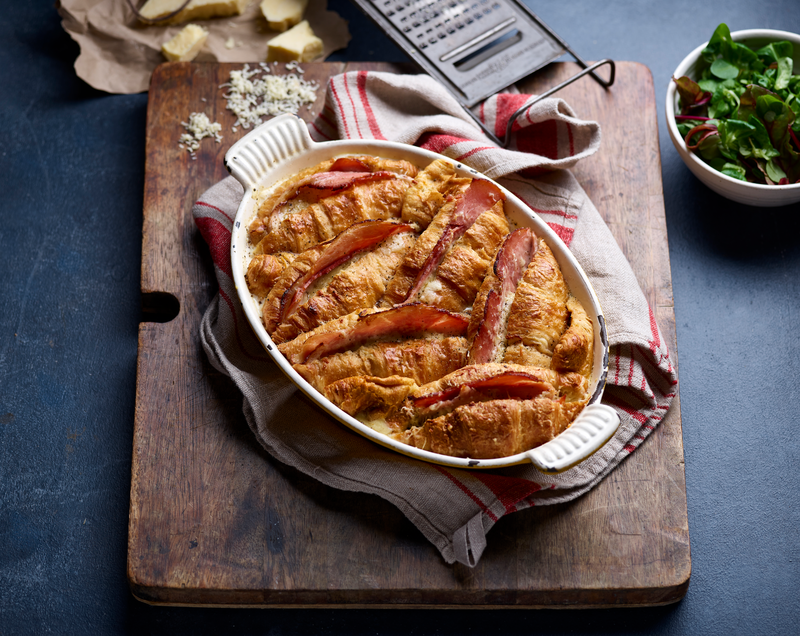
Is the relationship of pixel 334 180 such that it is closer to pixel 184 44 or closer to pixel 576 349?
pixel 576 349

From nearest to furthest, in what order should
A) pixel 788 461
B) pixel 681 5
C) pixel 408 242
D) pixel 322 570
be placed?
pixel 322 570
pixel 408 242
pixel 788 461
pixel 681 5

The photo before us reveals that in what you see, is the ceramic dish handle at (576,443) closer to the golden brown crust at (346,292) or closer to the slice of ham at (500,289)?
the slice of ham at (500,289)

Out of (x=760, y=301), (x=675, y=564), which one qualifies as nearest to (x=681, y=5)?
(x=760, y=301)

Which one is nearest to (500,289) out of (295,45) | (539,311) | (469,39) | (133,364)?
(539,311)

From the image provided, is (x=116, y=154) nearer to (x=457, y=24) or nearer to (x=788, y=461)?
(x=457, y=24)

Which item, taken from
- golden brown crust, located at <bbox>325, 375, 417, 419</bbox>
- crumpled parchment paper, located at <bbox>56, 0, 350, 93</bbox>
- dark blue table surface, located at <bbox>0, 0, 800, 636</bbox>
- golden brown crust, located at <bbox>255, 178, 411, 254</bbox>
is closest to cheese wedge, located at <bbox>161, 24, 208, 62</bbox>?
crumpled parchment paper, located at <bbox>56, 0, 350, 93</bbox>

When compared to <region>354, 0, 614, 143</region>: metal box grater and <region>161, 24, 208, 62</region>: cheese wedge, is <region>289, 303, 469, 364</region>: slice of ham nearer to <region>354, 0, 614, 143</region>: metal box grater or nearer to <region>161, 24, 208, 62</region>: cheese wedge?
<region>354, 0, 614, 143</region>: metal box grater
